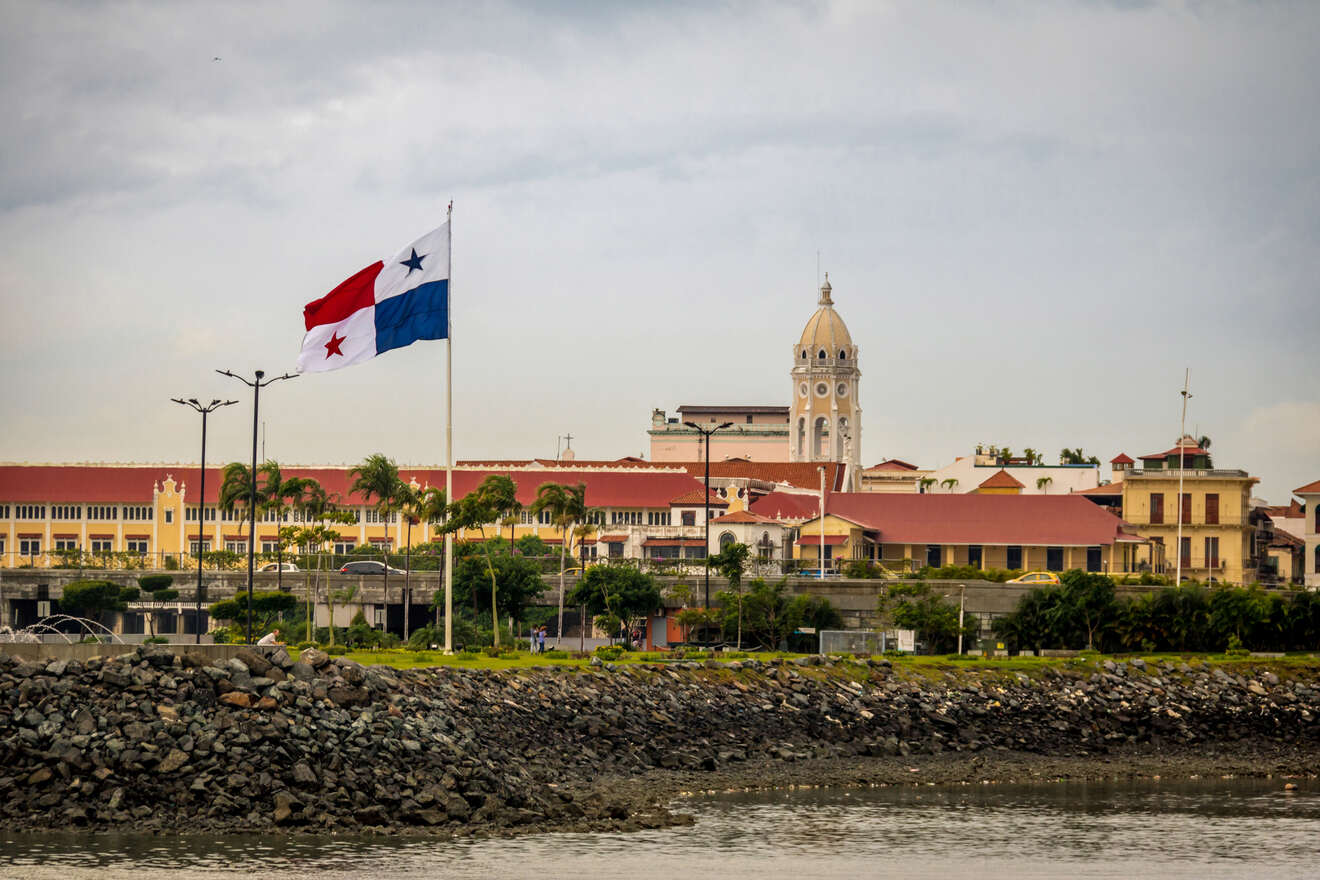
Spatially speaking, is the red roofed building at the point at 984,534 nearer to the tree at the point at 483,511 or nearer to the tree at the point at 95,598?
the tree at the point at 483,511

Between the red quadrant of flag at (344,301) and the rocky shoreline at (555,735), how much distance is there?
32.6 ft

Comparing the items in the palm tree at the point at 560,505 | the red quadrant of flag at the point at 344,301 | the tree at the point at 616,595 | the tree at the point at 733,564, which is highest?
the red quadrant of flag at the point at 344,301

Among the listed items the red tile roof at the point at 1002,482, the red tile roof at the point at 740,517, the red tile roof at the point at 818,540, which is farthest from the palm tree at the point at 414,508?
the red tile roof at the point at 1002,482

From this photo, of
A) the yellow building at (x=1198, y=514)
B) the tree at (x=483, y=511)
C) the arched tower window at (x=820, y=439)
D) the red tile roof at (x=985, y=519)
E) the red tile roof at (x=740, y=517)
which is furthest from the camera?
the arched tower window at (x=820, y=439)

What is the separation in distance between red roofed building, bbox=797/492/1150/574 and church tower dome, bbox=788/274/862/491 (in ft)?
218

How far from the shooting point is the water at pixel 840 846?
108 ft

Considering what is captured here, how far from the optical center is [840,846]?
37.0 m

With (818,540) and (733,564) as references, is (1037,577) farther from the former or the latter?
(733,564)

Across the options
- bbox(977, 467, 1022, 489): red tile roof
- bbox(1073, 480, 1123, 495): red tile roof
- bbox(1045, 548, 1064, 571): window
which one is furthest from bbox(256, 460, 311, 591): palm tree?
bbox(977, 467, 1022, 489): red tile roof

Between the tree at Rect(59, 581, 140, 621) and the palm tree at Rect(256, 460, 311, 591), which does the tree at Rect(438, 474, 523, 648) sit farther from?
the tree at Rect(59, 581, 140, 621)

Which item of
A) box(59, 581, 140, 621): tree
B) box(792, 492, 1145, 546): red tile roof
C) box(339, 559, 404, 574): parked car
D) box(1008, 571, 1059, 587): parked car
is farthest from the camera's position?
box(792, 492, 1145, 546): red tile roof

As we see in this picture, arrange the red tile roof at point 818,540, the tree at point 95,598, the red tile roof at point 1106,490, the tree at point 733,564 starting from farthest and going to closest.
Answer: the red tile roof at point 1106,490
the red tile roof at point 818,540
the tree at point 95,598
the tree at point 733,564

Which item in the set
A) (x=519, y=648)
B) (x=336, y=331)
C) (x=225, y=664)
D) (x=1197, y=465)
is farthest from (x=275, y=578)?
(x=1197, y=465)

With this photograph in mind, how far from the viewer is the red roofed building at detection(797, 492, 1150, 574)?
354 ft
